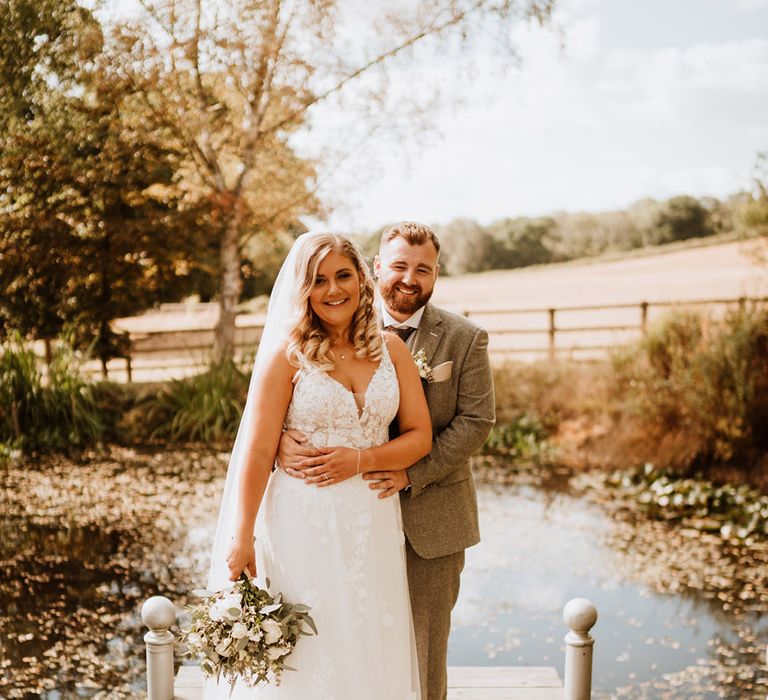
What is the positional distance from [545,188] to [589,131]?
1.63m

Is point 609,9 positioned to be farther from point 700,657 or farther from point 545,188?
point 700,657

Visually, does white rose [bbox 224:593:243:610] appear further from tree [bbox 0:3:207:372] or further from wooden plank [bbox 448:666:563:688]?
tree [bbox 0:3:207:372]

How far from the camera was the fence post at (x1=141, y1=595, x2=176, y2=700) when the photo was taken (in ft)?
8.93

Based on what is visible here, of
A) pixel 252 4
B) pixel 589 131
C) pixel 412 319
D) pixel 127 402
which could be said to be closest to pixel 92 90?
pixel 252 4

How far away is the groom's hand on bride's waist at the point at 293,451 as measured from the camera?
6.72 ft

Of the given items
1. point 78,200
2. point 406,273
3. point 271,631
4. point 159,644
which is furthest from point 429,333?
point 78,200

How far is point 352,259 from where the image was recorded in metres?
2.07

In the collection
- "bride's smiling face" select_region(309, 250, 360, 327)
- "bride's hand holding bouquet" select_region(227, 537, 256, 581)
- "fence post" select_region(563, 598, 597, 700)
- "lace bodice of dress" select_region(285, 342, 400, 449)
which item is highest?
"bride's smiling face" select_region(309, 250, 360, 327)

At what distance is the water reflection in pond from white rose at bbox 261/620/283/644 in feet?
8.38

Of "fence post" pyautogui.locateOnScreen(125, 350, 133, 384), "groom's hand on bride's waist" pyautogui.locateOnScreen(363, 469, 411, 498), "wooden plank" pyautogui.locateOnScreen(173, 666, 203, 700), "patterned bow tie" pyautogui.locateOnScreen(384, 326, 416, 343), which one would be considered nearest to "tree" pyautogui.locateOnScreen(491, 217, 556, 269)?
"fence post" pyautogui.locateOnScreen(125, 350, 133, 384)

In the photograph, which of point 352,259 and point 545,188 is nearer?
point 352,259

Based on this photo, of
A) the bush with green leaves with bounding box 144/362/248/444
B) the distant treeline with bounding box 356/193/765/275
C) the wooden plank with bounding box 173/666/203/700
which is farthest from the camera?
the distant treeline with bounding box 356/193/765/275

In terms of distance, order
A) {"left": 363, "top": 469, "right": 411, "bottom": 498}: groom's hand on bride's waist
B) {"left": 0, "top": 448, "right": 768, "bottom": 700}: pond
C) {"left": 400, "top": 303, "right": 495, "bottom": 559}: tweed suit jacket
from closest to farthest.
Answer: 1. {"left": 363, "top": 469, "right": 411, "bottom": 498}: groom's hand on bride's waist
2. {"left": 400, "top": 303, "right": 495, "bottom": 559}: tweed suit jacket
3. {"left": 0, "top": 448, "right": 768, "bottom": 700}: pond

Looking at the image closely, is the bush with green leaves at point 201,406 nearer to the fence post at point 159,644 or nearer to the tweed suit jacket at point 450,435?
the fence post at point 159,644
